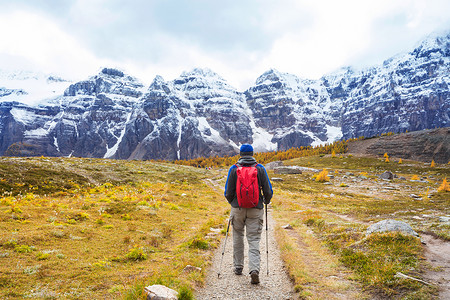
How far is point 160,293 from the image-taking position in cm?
635

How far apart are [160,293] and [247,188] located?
4.05 meters

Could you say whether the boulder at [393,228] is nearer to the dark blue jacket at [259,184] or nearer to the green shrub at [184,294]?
the dark blue jacket at [259,184]

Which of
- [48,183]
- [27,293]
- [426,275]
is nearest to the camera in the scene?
[27,293]

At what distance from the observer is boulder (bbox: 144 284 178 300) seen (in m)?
6.19

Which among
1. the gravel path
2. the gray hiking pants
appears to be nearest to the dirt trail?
the gravel path

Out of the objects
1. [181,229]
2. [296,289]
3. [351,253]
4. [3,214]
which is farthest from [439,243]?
[3,214]

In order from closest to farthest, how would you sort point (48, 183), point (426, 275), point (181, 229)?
point (426, 275)
point (181, 229)
point (48, 183)

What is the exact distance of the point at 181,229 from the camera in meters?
15.7

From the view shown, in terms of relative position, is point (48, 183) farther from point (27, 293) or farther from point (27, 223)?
point (27, 293)

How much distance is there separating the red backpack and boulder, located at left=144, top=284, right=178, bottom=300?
344cm

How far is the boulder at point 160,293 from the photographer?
20.3 ft

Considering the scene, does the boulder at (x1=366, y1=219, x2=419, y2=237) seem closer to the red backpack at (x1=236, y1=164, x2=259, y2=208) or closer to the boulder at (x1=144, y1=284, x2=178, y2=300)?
the red backpack at (x1=236, y1=164, x2=259, y2=208)

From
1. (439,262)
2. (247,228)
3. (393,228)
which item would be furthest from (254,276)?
(393,228)

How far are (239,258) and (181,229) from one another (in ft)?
25.2
